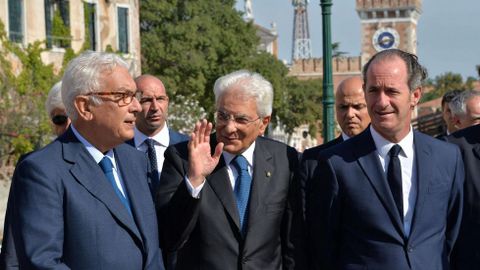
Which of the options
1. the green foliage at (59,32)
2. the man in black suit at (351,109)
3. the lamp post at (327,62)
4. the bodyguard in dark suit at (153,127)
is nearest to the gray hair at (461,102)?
the man in black suit at (351,109)

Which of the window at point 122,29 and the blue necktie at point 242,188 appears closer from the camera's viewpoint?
the blue necktie at point 242,188

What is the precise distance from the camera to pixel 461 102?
336 inches

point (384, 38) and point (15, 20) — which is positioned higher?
point (384, 38)

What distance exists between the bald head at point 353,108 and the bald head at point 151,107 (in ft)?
4.97

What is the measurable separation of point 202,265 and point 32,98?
57.1 feet

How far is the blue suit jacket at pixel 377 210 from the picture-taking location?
4.86 metres

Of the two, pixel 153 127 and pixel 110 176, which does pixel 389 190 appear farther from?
pixel 153 127

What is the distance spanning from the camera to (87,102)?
4613mm

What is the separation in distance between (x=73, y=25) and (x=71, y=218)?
75.3ft

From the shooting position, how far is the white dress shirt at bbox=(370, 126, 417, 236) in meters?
4.97

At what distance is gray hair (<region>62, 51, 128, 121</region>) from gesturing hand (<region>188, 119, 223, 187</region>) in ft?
2.51

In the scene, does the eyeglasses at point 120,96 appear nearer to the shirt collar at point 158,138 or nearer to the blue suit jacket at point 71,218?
the blue suit jacket at point 71,218

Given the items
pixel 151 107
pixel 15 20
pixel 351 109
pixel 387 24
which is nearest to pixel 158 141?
pixel 151 107

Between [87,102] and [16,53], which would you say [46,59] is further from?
[87,102]
